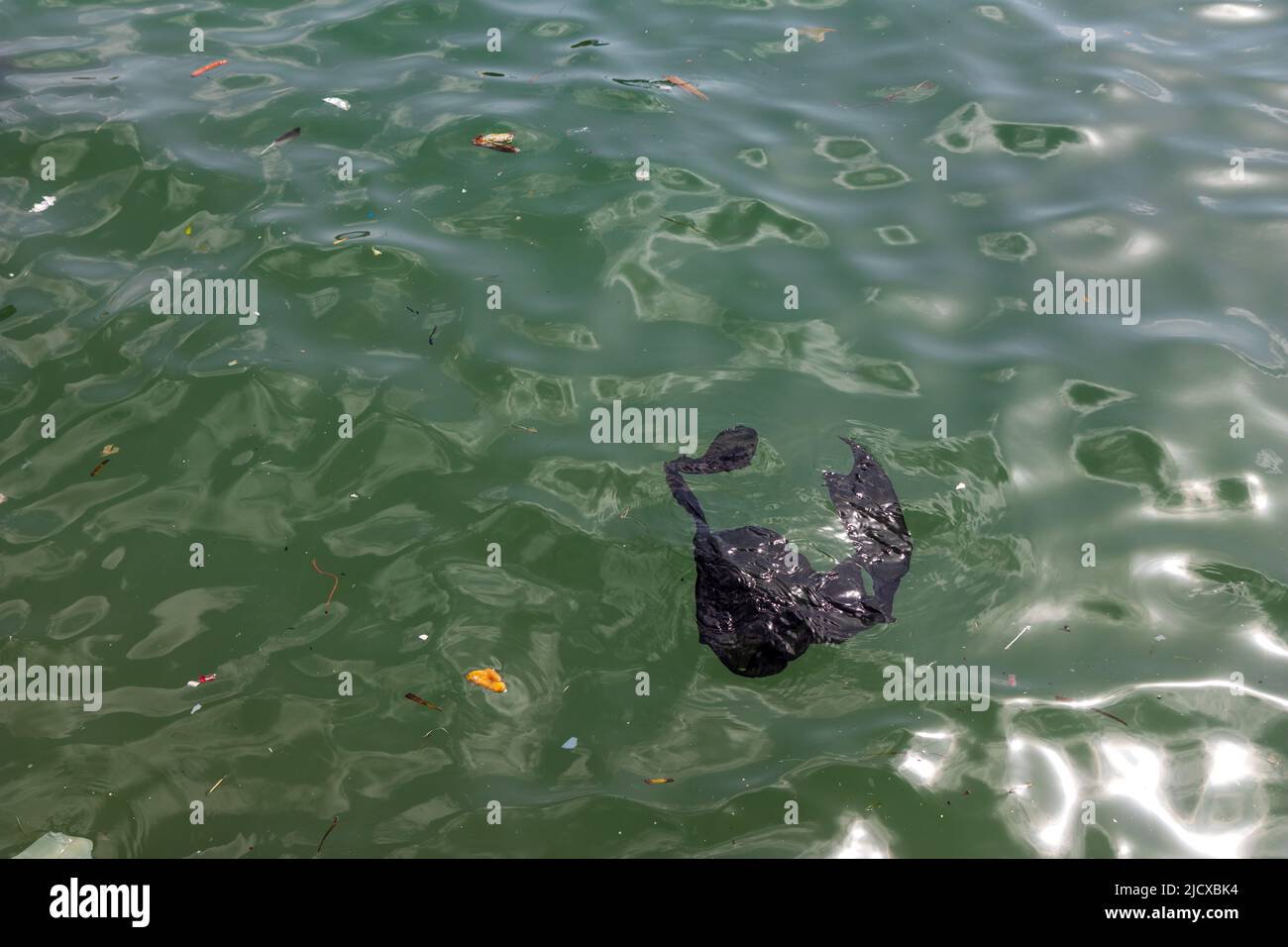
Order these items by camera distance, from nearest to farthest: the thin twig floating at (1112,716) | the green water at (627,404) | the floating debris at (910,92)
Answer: the green water at (627,404) → the thin twig floating at (1112,716) → the floating debris at (910,92)

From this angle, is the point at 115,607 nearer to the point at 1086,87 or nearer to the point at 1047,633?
the point at 1047,633

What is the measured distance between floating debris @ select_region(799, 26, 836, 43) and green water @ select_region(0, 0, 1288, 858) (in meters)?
0.04

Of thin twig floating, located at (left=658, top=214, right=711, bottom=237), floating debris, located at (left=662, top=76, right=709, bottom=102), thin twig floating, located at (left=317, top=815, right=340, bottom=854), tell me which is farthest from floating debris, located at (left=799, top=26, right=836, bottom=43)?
thin twig floating, located at (left=317, top=815, right=340, bottom=854)

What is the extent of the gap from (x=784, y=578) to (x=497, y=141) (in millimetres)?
3443

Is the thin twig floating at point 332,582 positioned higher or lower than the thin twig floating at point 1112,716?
higher

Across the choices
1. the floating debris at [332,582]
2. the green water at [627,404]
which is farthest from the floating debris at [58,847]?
the floating debris at [332,582]

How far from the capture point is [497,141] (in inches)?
245

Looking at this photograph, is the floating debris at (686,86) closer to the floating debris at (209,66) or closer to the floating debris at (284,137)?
the floating debris at (284,137)

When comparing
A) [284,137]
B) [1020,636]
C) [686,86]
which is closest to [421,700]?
[1020,636]

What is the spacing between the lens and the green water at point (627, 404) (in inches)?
148

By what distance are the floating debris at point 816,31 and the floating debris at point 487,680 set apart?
202 inches

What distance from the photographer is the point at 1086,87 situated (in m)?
6.63

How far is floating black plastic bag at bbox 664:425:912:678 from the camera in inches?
161

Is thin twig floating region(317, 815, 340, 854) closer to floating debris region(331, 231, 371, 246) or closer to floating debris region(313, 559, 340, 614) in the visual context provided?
floating debris region(313, 559, 340, 614)
